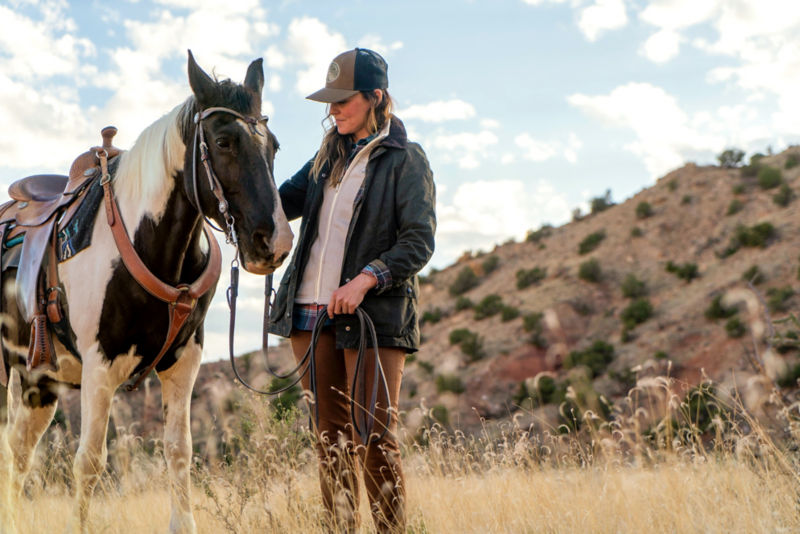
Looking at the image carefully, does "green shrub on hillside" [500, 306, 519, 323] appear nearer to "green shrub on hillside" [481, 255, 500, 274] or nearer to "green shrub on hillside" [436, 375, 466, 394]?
"green shrub on hillside" [436, 375, 466, 394]

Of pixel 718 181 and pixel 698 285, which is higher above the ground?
pixel 718 181

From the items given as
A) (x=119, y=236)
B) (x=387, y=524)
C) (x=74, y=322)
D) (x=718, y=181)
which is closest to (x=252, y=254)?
(x=119, y=236)

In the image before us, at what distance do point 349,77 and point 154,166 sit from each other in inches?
43.6

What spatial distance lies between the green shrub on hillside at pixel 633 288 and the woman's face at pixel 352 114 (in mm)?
25789

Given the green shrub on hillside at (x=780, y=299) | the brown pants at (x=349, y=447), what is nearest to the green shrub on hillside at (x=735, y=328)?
the green shrub on hillside at (x=780, y=299)

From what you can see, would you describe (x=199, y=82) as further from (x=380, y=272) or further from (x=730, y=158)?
(x=730, y=158)

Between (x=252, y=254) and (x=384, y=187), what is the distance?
0.75m

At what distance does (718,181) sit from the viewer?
1353 inches

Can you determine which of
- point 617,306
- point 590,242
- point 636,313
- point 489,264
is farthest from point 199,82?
point 489,264

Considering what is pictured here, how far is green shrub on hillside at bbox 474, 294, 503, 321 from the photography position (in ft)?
98.5

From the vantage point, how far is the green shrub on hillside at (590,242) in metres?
33.4

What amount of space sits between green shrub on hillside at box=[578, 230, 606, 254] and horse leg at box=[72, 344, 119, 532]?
31.5 metres

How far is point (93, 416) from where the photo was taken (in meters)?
3.51

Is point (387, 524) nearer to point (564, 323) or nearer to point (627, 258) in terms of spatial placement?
point (564, 323)
